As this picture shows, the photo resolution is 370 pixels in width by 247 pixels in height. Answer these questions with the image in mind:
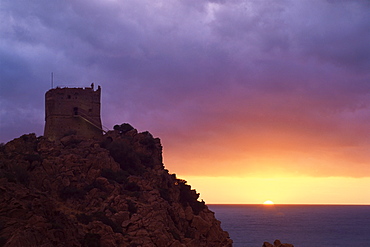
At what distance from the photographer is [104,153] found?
58.5 m

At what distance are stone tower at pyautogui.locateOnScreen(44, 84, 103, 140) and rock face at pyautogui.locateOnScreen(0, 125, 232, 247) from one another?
464 centimetres

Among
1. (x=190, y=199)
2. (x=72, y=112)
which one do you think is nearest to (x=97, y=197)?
(x=190, y=199)

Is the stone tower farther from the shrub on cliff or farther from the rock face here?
the shrub on cliff

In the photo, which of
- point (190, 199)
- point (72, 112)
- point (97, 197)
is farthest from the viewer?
point (72, 112)

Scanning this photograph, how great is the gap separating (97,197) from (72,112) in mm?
24337

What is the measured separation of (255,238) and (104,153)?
111 m

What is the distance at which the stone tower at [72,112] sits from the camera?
69.9 meters

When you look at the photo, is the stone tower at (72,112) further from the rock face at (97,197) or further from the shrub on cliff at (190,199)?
the shrub on cliff at (190,199)

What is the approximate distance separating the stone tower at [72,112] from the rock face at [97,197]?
4.64 m

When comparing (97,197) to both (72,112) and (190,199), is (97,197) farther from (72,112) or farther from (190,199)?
(72,112)

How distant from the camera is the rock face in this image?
111 ft

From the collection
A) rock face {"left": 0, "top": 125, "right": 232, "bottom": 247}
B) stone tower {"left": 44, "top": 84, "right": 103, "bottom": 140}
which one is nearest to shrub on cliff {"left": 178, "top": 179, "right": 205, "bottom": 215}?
rock face {"left": 0, "top": 125, "right": 232, "bottom": 247}

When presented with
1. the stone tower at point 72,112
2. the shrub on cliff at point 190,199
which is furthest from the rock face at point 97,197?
the stone tower at point 72,112

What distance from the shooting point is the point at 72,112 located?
70.9 meters
